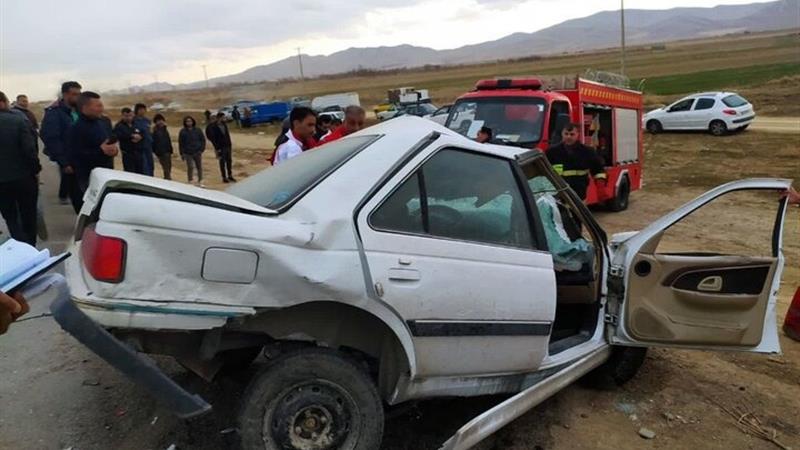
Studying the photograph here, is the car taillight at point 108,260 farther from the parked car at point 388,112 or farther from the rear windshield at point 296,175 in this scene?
the parked car at point 388,112

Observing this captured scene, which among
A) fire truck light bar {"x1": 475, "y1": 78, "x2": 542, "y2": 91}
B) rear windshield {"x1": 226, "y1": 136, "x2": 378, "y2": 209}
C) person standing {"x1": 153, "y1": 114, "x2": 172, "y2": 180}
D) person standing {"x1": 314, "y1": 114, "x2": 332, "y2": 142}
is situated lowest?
person standing {"x1": 153, "y1": 114, "x2": 172, "y2": 180}

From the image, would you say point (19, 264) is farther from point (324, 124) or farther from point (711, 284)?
point (324, 124)

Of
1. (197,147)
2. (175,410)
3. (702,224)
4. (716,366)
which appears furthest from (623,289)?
(197,147)

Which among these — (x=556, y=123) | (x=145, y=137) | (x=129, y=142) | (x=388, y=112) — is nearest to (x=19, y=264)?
(x=556, y=123)

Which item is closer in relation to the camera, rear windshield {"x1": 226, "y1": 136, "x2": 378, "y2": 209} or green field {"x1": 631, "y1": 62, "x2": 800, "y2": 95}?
rear windshield {"x1": 226, "y1": 136, "x2": 378, "y2": 209}

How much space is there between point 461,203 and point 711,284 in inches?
62.0

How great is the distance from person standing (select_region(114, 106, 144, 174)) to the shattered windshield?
4909mm

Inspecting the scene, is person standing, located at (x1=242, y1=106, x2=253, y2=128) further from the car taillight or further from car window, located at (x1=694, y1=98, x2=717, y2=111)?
the car taillight

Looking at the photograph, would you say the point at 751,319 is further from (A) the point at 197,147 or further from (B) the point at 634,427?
(A) the point at 197,147

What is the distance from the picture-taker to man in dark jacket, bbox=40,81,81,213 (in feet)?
24.3

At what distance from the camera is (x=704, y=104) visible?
2150 cm

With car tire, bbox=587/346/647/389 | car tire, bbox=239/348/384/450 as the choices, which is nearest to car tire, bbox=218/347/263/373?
car tire, bbox=239/348/384/450

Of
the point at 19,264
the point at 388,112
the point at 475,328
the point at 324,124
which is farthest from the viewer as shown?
the point at 388,112

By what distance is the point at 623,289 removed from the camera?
3.49 meters
